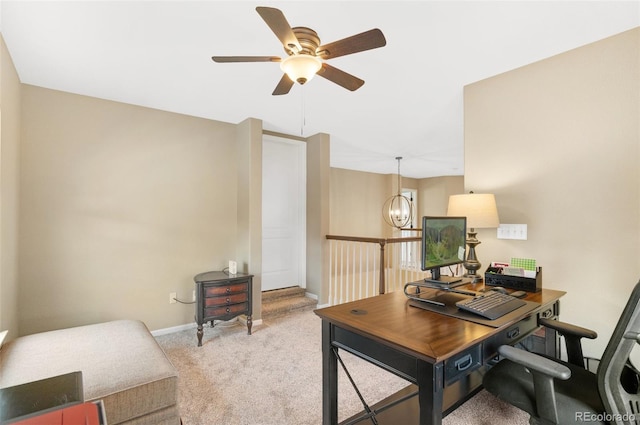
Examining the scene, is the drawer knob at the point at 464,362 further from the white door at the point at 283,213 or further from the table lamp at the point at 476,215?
the white door at the point at 283,213

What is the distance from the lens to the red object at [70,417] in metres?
0.73

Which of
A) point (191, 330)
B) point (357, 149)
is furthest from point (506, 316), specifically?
point (357, 149)

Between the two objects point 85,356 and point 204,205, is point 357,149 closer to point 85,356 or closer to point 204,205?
point 204,205

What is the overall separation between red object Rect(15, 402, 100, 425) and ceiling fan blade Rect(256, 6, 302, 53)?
1.49 metres

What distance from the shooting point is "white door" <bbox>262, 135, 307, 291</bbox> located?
14.2ft

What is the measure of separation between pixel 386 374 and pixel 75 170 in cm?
341

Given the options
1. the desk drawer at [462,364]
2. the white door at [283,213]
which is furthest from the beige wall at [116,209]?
the desk drawer at [462,364]

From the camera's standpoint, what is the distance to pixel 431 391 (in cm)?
114

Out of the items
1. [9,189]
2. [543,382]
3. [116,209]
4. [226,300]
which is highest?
[9,189]

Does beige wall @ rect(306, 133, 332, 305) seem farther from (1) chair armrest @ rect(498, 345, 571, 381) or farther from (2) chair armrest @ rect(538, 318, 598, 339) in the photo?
(1) chair armrest @ rect(498, 345, 571, 381)

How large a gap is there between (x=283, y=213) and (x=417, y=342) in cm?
345

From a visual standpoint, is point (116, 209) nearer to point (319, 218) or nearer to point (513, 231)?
point (319, 218)

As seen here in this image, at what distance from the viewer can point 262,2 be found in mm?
1701

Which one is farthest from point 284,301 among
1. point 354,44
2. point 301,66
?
point 354,44
